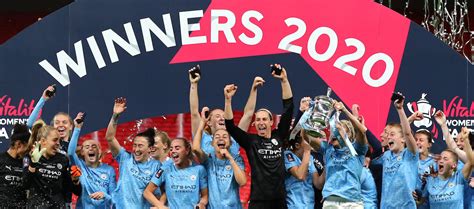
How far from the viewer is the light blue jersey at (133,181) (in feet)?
38.0

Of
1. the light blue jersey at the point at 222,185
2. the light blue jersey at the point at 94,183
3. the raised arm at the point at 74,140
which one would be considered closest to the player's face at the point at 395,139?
the light blue jersey at the point at 222,185

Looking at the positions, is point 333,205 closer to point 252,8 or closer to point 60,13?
point 252,8

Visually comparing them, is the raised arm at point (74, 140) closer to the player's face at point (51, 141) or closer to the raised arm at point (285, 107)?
the player's face at point (51, 141)

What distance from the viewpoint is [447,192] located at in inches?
443

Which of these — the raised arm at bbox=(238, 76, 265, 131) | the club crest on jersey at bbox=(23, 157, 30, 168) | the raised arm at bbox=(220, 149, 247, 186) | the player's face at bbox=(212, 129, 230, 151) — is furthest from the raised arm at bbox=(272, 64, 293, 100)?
the club crest on jersey at bbox=(23, 157, 30, 168)

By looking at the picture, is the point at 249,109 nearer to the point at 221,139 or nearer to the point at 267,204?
the point at 221,139

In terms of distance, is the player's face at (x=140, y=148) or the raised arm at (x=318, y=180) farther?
the player's face at (x=140, y=148)

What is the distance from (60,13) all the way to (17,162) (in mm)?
1889

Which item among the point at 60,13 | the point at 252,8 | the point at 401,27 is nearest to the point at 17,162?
the point at 60,13

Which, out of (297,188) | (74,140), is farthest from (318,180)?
(74,140)

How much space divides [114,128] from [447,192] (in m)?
3.48

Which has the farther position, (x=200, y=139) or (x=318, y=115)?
(x=200, y=139)

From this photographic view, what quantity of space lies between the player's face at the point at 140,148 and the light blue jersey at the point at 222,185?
698 mm

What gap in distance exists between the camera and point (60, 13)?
40.7ft
